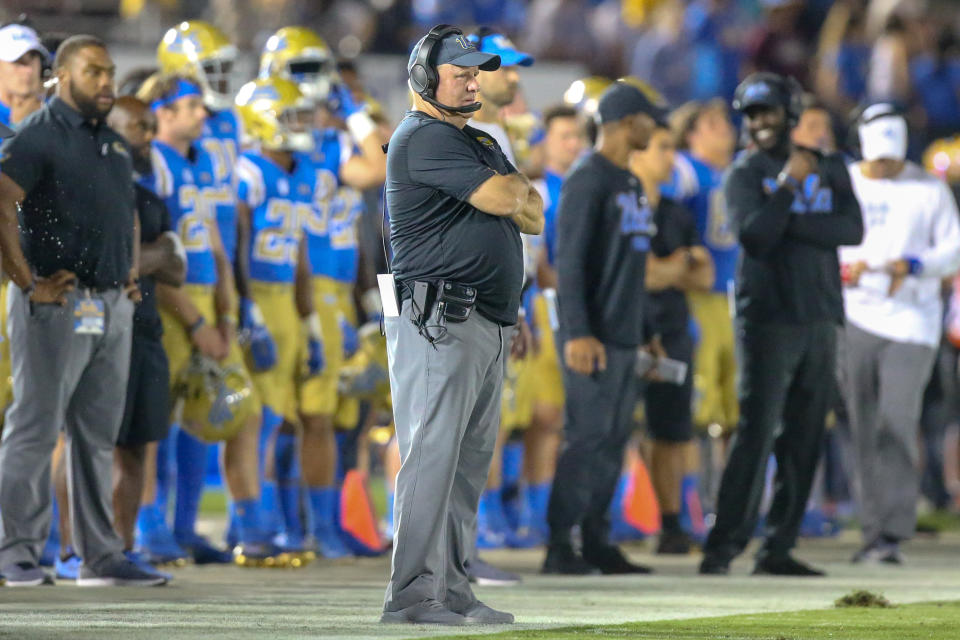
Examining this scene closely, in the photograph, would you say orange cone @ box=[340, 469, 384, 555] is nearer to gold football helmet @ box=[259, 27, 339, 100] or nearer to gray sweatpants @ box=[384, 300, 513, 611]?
gold football helmet @ box=[259, 27, 339, 100]

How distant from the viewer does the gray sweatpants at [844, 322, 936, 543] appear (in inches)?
432

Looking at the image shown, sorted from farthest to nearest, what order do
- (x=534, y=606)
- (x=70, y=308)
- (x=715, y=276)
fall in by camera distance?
(x=715, y=276)
(x=70, y=308)
(x=534, y=606)

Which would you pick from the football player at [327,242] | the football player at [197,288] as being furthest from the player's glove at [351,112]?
the football player at [197,288]

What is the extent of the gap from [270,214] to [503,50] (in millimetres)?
2366

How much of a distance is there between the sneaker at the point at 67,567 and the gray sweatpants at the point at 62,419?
301 millimetres

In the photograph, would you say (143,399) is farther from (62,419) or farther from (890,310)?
(890,310)

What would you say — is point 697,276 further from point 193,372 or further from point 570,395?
point 193,372

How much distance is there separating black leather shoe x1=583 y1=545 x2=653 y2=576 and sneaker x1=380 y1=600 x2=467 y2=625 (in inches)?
118

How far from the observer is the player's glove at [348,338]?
1099 centimetres

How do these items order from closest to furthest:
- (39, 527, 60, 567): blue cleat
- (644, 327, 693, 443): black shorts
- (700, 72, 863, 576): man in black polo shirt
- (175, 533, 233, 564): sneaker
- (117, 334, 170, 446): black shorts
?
(117, 334, 170, 446): black shorts
(39, 527, 60, 567): blue cleat
(700, 72, 863, 576): man in black polo shirt
(175, 533, 233, 564): sneaker
(644, 327, 693, 443): black shorts

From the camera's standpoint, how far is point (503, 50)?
341 inches

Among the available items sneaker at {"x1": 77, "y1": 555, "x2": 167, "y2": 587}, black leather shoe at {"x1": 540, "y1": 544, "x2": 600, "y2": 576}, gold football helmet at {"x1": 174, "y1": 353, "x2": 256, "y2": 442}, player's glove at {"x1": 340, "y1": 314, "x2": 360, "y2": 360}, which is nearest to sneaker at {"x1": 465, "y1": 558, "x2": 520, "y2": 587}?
black leather shoe at {"x1": 540, "y1": 544, "x2": 600, "y2": 576}

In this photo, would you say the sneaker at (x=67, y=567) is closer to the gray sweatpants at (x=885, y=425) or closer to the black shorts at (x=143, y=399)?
the black shorts at (x=143, y=399)

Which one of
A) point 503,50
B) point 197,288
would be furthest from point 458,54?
point 197,288
